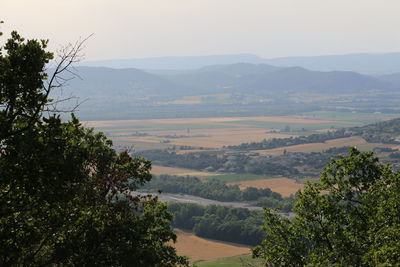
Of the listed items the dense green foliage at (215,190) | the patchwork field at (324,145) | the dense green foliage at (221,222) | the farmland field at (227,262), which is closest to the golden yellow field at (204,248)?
the dense green foliage at (221,222)

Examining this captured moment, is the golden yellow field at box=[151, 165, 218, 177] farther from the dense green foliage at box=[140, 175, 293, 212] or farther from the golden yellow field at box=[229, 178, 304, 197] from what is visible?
the golden yellow field at box=[229, 178, 304, 197]

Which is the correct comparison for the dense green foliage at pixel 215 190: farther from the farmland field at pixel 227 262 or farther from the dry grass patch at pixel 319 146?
the dry grass patch at pixel 319 146

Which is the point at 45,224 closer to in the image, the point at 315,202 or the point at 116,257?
the point at 116,257

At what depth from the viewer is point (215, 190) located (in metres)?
116

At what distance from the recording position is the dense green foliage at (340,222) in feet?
63.4

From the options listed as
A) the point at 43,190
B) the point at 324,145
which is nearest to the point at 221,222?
the point at 43,190

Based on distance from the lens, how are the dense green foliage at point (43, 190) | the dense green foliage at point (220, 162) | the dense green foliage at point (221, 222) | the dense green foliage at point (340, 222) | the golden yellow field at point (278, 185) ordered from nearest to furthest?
the dense green foliage at point (43, 190) < the dense green foliage at point (340, 222) < the dense green foliage at point (221, 222) < the golden yellow field at point (278, 185) < the dense green foliage at point (220, 162)

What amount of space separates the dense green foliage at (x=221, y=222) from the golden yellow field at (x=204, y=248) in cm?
199

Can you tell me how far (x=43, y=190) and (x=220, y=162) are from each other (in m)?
146

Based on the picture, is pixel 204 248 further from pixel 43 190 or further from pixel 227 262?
pixel 43 190

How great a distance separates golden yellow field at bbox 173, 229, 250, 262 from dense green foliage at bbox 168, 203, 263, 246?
199 centimetres

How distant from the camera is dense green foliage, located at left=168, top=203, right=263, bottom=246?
80.9 m

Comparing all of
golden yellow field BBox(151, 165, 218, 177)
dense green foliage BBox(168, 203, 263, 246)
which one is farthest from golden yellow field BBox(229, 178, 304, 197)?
dense green foliage BBox(168, 203, 263, 246)

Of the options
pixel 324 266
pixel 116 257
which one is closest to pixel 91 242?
pixel 116 257
